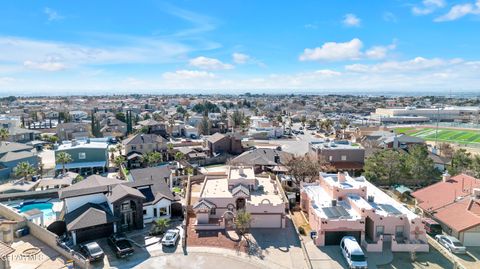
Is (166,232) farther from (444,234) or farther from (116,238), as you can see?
(444,234)

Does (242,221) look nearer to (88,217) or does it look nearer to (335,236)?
(335,236)

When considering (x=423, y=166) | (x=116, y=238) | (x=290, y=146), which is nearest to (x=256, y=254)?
(x=116, y=238)

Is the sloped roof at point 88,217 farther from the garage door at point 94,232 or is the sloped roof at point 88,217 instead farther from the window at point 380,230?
the window at point 380,230

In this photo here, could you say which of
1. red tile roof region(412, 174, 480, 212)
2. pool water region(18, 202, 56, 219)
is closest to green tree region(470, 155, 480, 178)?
red tile roof region(412, 174, 480, 212)

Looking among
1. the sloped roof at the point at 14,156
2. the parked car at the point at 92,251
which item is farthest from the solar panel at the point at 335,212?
the sloped roof at the point at 14,156

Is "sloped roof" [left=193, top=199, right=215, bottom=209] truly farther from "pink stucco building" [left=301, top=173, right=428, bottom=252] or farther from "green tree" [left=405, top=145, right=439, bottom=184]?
"green tree" [left=405, top=145, right=439, bottom=184]

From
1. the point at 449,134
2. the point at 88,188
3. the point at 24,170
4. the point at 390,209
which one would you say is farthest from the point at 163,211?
the point at 449,134
